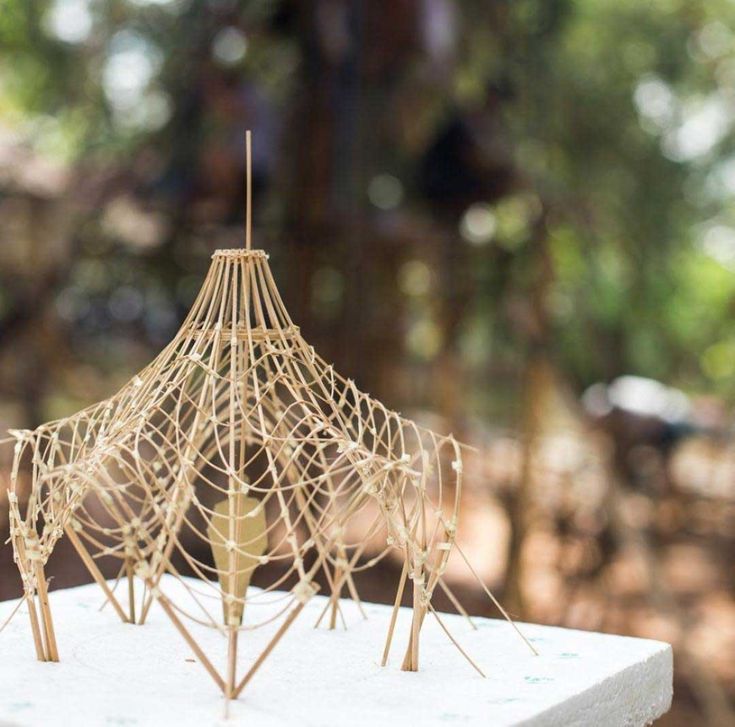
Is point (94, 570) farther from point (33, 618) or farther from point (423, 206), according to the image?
point (423, 206)

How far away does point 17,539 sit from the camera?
0.80m

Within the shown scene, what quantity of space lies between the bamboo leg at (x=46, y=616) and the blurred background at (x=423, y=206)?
1279 millimetres

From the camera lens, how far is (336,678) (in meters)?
0.76

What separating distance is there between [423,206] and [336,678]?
1.68 m

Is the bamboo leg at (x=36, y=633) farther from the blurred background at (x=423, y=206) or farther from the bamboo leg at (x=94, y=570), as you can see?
the blurred background at (x=423, y=206)

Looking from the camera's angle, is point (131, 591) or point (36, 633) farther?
point (131, 591)

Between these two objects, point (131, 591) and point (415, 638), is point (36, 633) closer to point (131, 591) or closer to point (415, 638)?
point (131, 591)

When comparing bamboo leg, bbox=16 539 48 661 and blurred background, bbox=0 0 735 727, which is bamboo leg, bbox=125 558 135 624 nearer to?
bamboo leg, bbox=16 539 48 661

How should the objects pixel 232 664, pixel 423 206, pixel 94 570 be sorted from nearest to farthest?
pixel 232 664 < pixel 94 570 < pixel 423 206

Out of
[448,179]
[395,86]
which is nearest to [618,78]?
[448,179]

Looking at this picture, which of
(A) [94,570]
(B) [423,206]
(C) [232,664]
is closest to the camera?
(C) [232,664]

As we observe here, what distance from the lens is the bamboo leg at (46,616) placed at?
0.76 metres

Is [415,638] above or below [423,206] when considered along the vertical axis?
below

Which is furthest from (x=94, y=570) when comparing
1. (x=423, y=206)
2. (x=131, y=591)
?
(x=423, y=206)
